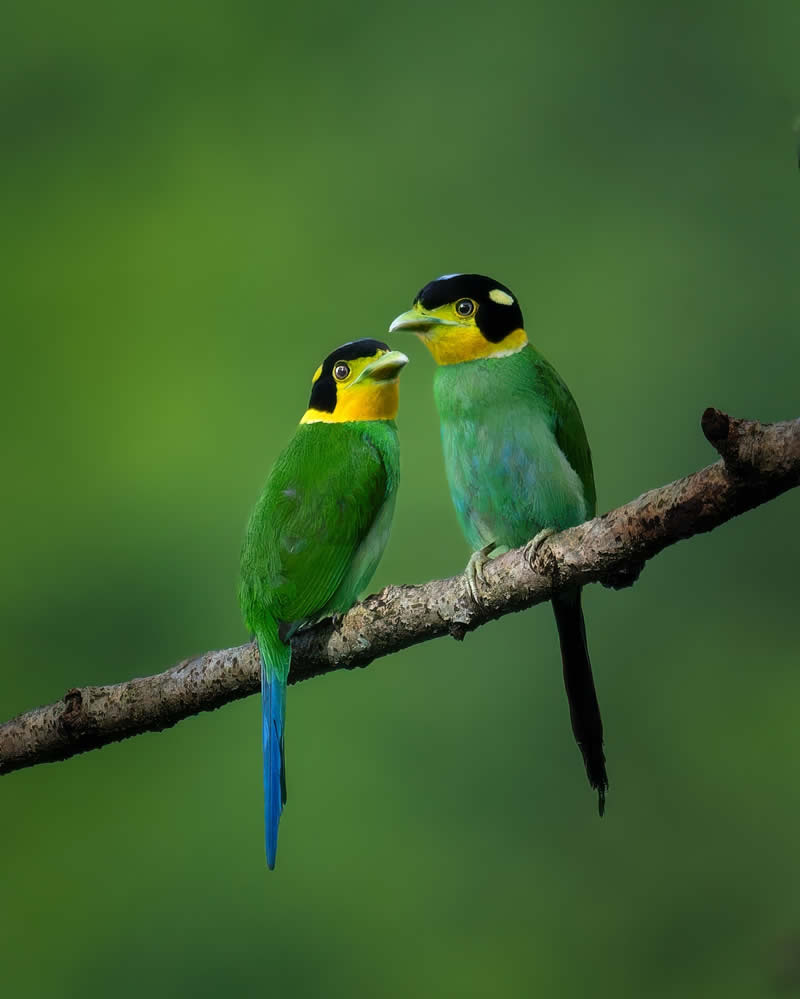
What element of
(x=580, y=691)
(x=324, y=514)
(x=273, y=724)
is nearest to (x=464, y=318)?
(x=324, y=514)

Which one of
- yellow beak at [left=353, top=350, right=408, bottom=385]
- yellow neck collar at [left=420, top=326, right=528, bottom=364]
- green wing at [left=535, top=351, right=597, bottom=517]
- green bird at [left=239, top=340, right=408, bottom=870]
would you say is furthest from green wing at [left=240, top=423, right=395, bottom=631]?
green wing at [left=535, top=351, right=597, bottom=517]

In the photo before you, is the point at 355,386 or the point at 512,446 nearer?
the point at 512,446

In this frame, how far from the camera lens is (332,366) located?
248cm

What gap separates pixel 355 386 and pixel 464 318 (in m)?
0.28

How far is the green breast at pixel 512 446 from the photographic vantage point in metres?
2.30

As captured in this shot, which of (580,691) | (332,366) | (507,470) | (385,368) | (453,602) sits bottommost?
(580,691)

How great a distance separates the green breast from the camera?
2301 mm

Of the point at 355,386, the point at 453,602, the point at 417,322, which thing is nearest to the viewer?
the point at 453,602

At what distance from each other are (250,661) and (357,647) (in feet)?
0.64

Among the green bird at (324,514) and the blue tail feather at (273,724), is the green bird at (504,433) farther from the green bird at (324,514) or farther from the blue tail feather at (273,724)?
the blue tail feather at (273,724)

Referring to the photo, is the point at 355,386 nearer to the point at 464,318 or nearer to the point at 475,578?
the point at 464,318

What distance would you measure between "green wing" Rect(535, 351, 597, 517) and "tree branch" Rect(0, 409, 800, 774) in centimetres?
49

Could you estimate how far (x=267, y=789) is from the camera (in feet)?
6.20

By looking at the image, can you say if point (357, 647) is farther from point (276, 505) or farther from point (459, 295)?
point (459, 295)
